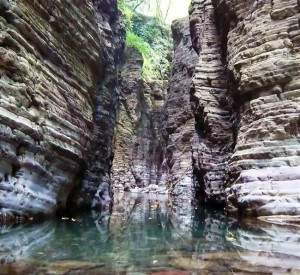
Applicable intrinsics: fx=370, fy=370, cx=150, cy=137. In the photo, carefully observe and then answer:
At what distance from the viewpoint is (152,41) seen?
44844 millimetres

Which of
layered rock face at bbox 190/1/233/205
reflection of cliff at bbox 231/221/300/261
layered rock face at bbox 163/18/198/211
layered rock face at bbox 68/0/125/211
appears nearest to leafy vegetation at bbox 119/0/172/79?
layered rock face at bbox 163/18/198/211

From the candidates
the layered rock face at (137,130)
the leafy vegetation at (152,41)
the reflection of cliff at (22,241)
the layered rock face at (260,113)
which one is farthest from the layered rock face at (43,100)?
the leafy vegetation at (152,41)

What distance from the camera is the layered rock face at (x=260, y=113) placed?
997 cm

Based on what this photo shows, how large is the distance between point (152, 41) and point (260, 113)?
3507 centimetres

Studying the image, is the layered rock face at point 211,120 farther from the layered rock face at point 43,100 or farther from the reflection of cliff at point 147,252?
the reflection of cliff at point 147,252

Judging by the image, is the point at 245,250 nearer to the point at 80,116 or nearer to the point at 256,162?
the point at 256,162

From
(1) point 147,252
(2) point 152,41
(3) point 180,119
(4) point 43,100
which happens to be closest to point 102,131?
(4) point 43,100

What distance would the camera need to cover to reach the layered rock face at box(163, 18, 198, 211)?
85.9 feet

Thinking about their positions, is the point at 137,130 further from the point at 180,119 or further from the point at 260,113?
the point at 260,113

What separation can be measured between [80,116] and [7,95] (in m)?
4.37

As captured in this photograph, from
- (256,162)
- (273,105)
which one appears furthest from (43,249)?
(273,105)

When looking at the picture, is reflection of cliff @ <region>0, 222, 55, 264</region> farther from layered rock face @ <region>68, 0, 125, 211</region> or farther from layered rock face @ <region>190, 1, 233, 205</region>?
layered rock face @ <region>190, 1, 233, 205</region>

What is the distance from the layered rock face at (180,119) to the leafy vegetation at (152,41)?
40.5 ft

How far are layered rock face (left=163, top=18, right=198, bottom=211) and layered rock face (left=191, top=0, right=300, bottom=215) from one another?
9.84 m
